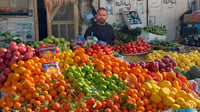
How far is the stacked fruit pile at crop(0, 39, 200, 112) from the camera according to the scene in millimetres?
2283

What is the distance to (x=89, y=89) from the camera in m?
2.47

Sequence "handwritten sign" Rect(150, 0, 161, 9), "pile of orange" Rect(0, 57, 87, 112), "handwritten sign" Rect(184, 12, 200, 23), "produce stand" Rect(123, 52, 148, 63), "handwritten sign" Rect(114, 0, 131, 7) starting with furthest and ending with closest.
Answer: "handwritten sign" Rect(150, 0, 161, 9) < "handwritten sign" Rect(184, 12, 200, 23) < "handwritten sign" Rect(114, 0, 131, 7) < "produce stand" Rect(123, 52, 148, 63) < "pile of orange" Rect(0, 57, 87, 112)

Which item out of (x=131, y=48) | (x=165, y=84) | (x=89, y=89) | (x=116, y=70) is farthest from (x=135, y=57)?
(x=89, y=89)

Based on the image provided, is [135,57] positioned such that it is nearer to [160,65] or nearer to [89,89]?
[160,65]

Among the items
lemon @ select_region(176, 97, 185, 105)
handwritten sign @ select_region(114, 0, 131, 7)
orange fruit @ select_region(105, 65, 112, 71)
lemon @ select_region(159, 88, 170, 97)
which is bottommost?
lemon @ select_region(176, 97, 185, 105)

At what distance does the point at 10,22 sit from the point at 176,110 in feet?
17.7

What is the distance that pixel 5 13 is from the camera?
6293 mm

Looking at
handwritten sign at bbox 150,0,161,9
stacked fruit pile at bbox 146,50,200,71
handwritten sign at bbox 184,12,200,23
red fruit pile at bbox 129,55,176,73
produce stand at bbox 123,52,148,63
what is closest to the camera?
red fruit pile at bbox 129,55,176,73

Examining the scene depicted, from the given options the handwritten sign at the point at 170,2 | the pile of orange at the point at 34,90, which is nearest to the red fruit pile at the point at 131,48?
the pile of orange at the point at 34,90

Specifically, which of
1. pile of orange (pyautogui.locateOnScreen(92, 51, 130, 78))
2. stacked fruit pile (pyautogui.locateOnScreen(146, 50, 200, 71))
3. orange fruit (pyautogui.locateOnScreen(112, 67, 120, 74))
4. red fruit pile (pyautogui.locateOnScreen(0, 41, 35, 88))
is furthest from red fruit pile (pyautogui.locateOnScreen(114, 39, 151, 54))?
red fruit pile (pyautogui.locateOnScreen(0, 41, 35, 88))

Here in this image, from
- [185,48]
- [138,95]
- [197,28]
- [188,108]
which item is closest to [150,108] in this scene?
[138,95]

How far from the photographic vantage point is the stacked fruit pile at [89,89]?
→ 2.28 metres

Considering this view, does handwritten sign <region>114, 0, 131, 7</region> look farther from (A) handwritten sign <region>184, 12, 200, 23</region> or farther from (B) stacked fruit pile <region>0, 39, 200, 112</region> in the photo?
(B) stacked fruit pile <region>0, 39, 200, 112</region>

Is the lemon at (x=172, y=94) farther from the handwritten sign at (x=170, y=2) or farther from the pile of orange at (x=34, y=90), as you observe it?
the handwritten sign at (x=170, y=2)
